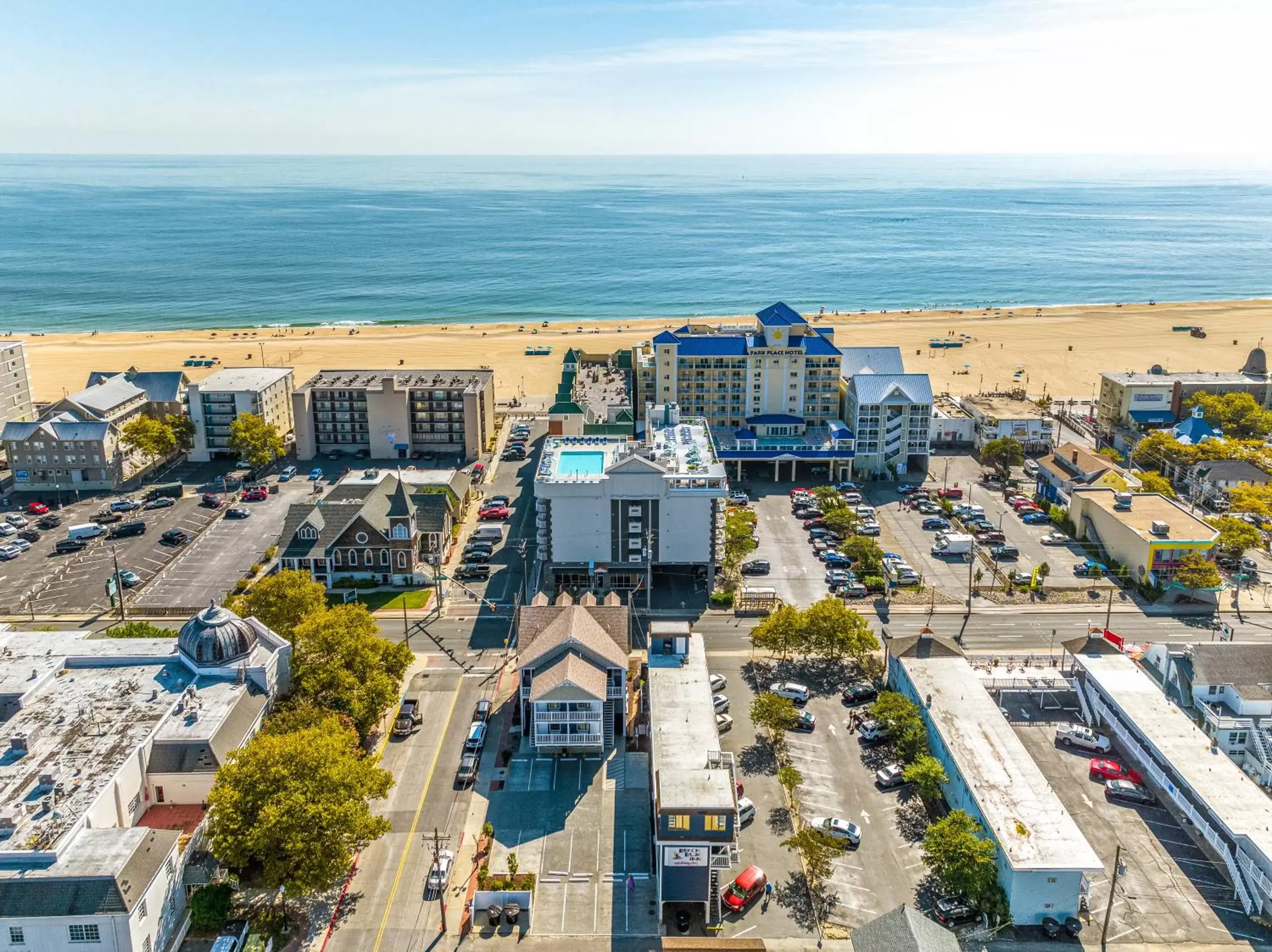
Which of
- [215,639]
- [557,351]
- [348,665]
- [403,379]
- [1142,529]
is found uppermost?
[403,379]

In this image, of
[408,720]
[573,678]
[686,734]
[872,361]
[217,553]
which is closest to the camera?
[686,734]

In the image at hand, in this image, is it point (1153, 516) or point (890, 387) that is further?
point (890, 387)

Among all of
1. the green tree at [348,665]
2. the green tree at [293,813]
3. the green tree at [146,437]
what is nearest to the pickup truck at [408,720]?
the green tree at [348,665]

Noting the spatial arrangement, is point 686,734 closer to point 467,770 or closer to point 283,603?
point 467,770

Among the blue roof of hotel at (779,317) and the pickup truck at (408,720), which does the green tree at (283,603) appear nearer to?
the pickup truck at (408,720)

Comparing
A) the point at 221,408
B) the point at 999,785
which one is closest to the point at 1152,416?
the point at 999,785

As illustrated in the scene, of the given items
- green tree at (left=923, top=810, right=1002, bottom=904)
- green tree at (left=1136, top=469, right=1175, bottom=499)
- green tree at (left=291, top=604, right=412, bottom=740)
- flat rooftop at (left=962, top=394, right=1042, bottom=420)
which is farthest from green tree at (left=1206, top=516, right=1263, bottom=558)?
green tree at (left=291, top=604, right=412, bottom=740)
